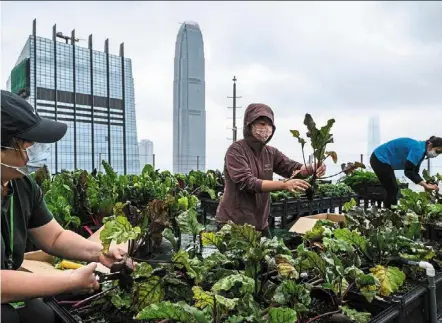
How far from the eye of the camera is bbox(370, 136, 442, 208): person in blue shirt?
3584 mm

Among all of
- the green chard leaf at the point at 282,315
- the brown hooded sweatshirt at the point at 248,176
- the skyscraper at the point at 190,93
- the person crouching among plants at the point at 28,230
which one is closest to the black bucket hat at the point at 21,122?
the person crouching among plants at the point at 28,230

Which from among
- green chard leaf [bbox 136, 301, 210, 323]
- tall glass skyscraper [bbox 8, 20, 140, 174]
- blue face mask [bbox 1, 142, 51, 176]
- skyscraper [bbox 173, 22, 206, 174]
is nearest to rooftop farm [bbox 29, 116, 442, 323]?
green chard leaf [bbox 136, 301, 210, 323]

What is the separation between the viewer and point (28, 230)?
56.0 inches

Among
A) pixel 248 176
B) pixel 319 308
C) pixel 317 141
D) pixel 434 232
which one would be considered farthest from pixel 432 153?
pixel 319 308

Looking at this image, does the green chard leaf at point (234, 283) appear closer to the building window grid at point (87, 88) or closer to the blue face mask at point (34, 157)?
the blue face mask at point (34, 157)

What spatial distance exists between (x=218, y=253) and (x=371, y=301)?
0.60 m

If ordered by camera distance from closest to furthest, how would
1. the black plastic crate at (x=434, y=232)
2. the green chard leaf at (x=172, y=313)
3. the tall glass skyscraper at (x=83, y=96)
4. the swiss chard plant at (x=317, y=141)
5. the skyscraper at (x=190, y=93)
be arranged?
the green chard leaf at (x=172, y=313) → the swiss chard plant at (x=317, y=141) → the black plastic crate at (x=434, y=232) → the skyscraper at (x=190, y=93) → the tall glass skyscraper at (x=83, y=96)

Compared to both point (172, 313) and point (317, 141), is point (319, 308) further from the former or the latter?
point (317, 141)

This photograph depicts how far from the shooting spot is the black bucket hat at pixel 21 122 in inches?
40.0

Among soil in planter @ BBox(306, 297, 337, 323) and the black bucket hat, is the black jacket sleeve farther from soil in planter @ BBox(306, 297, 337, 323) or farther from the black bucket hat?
the black bucket hat

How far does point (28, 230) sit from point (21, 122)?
571 millimetres

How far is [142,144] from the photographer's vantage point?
1555cm

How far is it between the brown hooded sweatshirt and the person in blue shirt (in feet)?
5.80

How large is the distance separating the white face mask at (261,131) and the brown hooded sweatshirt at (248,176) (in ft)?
0.12
